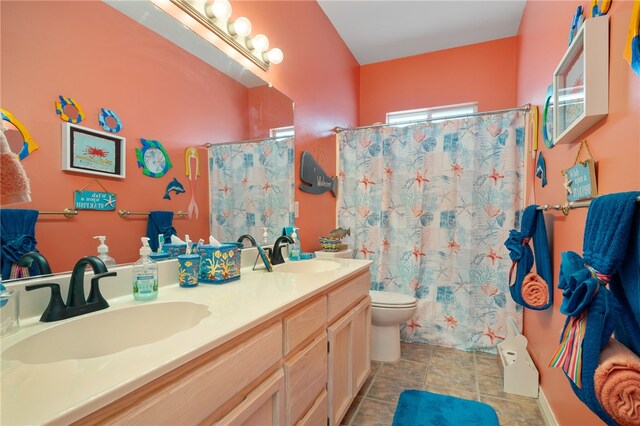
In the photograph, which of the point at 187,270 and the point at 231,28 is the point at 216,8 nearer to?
the point at 231,28

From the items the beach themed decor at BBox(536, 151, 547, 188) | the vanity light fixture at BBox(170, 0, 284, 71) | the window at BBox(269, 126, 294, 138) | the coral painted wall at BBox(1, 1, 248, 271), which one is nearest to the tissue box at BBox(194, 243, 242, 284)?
the coral painted wall at BBox(1, 1, 248, 271)

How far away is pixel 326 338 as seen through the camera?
130 cm

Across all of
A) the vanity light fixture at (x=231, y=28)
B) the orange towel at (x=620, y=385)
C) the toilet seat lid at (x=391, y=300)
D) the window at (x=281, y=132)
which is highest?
the vanity light fixture at (x=231, y=28)

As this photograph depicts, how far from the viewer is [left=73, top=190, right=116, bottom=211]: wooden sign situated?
911 mm

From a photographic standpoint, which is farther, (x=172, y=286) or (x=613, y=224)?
(x=172, y=286)

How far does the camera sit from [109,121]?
981mm

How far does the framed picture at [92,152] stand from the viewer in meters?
0.88

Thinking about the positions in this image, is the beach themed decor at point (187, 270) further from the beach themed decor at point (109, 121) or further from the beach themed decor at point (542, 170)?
the beach themed decor at point (542, 170)

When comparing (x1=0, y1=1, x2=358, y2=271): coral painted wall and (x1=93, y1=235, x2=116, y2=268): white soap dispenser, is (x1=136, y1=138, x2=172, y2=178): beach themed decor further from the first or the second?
(x1=93, y1=235, x2=116, y2=268): white soap dispenser

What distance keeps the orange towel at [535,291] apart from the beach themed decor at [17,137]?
2.00 meters

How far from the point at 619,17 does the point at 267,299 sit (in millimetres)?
1376

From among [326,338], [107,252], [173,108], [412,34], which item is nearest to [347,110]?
[412,34]

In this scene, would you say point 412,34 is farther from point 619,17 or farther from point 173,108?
point 173,108

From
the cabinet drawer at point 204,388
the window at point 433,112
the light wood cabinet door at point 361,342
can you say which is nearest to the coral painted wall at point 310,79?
the window at point 433,112
